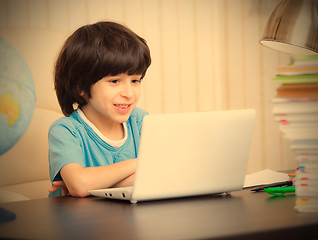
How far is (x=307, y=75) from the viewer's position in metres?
0.79

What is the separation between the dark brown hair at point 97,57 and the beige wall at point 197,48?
0.93 m

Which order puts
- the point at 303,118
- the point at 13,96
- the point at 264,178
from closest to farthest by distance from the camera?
the point at 303,118, the point at 264,178, the point at 13,96

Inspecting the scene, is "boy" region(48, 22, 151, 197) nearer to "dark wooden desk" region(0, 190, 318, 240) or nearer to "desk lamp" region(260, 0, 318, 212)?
"dark wooden desk" region(0, 190, 318, 240)

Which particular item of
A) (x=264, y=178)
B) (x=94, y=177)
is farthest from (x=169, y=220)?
(x=264, y=178)

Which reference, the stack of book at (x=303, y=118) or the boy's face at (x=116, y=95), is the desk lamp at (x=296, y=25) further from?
the boy's face at (x=116, y=95)

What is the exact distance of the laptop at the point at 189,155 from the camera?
97 centimetres

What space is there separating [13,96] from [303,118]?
1.82 meters

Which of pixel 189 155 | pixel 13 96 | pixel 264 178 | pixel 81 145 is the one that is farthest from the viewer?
pixel 13 96

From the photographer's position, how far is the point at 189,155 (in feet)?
3.30

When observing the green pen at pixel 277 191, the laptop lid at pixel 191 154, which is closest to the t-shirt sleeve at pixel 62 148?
the laptop lid at pixel 191 154

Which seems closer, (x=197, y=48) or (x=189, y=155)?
(x=189, y=155)

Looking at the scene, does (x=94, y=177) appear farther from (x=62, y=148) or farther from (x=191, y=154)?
(x=191, y=154)

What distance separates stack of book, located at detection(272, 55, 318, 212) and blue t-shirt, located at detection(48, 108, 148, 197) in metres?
0.75

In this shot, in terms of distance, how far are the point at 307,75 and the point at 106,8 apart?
2.20 meters
